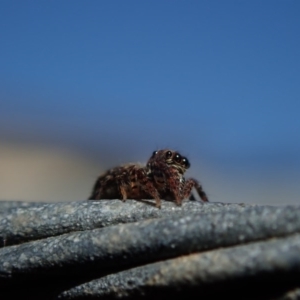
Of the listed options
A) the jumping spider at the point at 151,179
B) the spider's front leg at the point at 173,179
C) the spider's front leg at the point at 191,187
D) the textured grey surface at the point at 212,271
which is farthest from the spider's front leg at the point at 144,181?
the textured grey surface at the point at 212,271

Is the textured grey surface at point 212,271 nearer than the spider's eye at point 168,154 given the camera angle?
Yes

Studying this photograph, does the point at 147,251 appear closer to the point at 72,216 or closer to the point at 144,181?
the point at 72,216

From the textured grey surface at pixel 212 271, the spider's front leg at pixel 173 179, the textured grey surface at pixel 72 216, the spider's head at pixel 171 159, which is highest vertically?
the spider's head at pixel 171 159

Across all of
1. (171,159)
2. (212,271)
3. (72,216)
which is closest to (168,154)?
(171,159)

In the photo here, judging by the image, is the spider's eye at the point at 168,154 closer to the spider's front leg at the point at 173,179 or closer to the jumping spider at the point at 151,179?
the jumping spider at the point at 151,179

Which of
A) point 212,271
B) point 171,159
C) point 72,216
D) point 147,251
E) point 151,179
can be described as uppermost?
point 171,159

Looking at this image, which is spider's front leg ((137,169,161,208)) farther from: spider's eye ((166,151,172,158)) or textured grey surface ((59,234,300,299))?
textured grey surface ((59,234,300,299))
